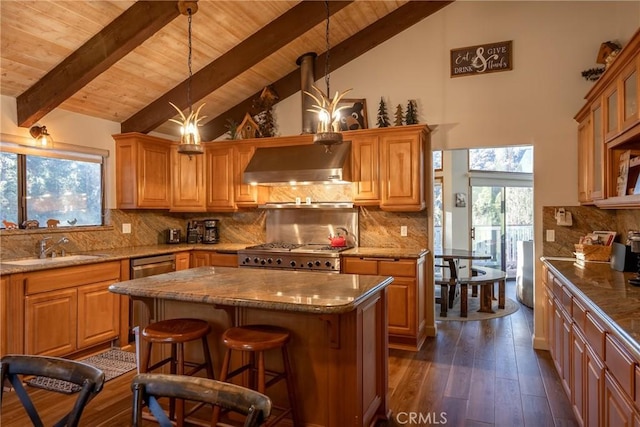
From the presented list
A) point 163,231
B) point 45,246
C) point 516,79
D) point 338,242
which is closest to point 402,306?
point 338,242

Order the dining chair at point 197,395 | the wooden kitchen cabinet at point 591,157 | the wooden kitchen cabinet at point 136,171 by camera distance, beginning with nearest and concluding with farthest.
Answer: the dining chair at point 197,395
the wooden kitchen cabinet at point 591,157
the wooden kitchen cabinet at point 136,171

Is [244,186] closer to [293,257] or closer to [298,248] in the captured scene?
[298,248]

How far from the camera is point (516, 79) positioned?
4.12 meters

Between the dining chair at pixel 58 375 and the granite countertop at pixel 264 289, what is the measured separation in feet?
2.61

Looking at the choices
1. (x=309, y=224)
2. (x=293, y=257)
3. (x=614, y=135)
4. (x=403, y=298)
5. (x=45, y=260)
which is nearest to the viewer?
(x=614, y=135)

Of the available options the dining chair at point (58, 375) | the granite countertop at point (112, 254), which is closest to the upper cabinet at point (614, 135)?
the dining chair at point (58, 375)

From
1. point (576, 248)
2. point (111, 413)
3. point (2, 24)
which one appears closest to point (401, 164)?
point (576, 248)

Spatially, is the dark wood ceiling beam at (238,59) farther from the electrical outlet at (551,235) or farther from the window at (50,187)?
the electrical outlet at (551,235)

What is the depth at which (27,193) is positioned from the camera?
3895 millimetres

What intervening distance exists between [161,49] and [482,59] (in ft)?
10.9

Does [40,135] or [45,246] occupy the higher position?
[40,135]

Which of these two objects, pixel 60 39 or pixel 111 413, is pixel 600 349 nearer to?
pixel 111 413

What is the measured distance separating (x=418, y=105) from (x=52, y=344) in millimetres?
4304

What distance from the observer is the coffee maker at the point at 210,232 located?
541cm
